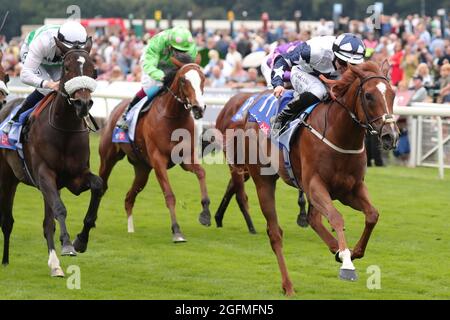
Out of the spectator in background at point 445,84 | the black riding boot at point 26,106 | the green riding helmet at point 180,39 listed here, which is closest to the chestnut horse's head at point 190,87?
the green riding helmet at point 180,39

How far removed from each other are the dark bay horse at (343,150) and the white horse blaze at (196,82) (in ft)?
8.36

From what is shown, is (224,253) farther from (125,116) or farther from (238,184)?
(125,116)

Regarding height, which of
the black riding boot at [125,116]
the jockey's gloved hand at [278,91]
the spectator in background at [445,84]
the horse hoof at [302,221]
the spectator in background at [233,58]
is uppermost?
the jockey's gloved hand at [278,91]

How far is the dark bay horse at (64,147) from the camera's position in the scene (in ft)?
27.0

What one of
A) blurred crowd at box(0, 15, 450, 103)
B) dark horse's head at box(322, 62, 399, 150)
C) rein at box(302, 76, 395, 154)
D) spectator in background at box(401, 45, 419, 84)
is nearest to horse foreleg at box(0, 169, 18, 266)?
rein at box(302, 76, 395, 154)

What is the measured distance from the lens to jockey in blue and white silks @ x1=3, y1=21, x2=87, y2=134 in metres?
8.70

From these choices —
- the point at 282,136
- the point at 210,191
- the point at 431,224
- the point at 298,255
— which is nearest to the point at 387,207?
the point at 431,224

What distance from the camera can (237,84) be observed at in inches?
759

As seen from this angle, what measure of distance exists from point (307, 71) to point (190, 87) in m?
2.38

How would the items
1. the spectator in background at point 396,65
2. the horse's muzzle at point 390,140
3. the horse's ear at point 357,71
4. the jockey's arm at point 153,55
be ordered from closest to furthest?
the horse's muzzle at point 390,140 → the horse's ear at point 357,71 → the jockey's arm at point 153,55 → the spectator in background at point 396,65

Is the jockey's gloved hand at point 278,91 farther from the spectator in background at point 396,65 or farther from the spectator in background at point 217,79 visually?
the spectator in background at point 217,79

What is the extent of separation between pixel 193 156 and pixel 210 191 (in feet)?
11.0
